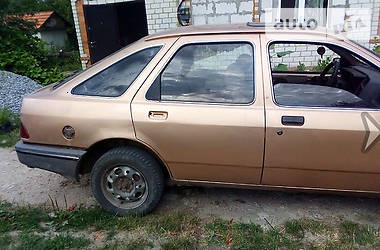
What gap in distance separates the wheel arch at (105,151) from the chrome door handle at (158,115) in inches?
10.3

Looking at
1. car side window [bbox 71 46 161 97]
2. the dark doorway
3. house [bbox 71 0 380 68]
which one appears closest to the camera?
car side window [bbox 71 46 161 97]

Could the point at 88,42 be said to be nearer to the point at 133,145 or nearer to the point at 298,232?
the point at 133,145

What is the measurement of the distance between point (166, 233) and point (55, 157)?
1163 millimetres

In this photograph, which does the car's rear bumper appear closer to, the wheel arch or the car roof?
the wheel arch

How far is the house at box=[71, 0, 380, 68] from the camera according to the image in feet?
22.5

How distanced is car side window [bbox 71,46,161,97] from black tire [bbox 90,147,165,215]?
521mm

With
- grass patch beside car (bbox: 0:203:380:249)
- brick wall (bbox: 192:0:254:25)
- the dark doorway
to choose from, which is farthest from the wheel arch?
the dark doorway

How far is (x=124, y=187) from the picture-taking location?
2725mm

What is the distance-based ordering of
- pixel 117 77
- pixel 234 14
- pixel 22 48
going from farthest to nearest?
pixel 22 48 < pixel 234 14 < pixel 117 77

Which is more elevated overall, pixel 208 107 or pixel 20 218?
pixel 208 107

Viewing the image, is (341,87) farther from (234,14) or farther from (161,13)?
(161,13)

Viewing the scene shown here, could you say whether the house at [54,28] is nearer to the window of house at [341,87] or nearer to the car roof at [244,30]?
the car roof at [244,30]

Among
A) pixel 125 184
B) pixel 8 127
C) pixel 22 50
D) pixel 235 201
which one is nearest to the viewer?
pixel 125 184

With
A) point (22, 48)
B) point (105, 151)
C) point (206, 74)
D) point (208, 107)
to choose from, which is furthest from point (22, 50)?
point (208, 107)
